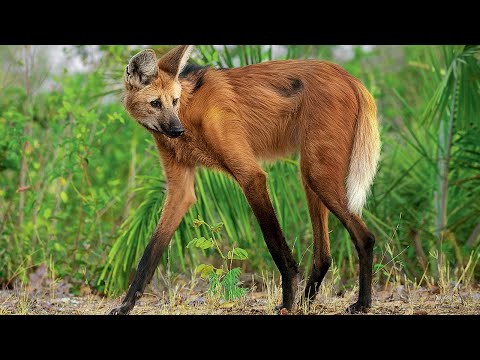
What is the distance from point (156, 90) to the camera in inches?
153

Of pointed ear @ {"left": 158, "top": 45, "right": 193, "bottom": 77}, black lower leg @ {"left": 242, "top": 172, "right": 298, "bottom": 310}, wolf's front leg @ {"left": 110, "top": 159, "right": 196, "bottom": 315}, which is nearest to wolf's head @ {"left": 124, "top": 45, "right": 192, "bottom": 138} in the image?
pointed ear @ {"left": 158, "top": 45, "right": 193, "bottom": 77}

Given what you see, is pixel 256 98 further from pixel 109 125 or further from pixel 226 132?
pixel 109 125

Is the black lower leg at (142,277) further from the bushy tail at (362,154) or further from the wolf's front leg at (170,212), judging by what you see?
the bushy tail at (362,154)

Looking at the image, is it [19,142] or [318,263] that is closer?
[318,263]

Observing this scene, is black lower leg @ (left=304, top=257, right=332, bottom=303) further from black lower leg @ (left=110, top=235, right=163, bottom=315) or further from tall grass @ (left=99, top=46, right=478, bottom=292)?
black lower leg @ (left=110, top=235, right=163, bottom=315)

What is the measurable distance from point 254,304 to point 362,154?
1.09 meters

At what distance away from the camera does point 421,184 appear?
575 centimetres

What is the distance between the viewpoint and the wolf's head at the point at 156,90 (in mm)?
3799

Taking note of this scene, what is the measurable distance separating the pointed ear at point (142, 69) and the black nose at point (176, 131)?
0.33 metres

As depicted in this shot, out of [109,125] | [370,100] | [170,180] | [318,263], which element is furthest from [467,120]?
[109,125]

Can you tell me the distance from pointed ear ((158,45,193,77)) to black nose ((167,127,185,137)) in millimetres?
372

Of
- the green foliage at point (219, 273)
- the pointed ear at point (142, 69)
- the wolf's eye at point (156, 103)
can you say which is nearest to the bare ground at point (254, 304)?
the green foliage at point (219, 273)

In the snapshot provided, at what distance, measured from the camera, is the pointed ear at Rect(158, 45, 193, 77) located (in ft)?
12.9

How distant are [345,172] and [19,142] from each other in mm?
2363
